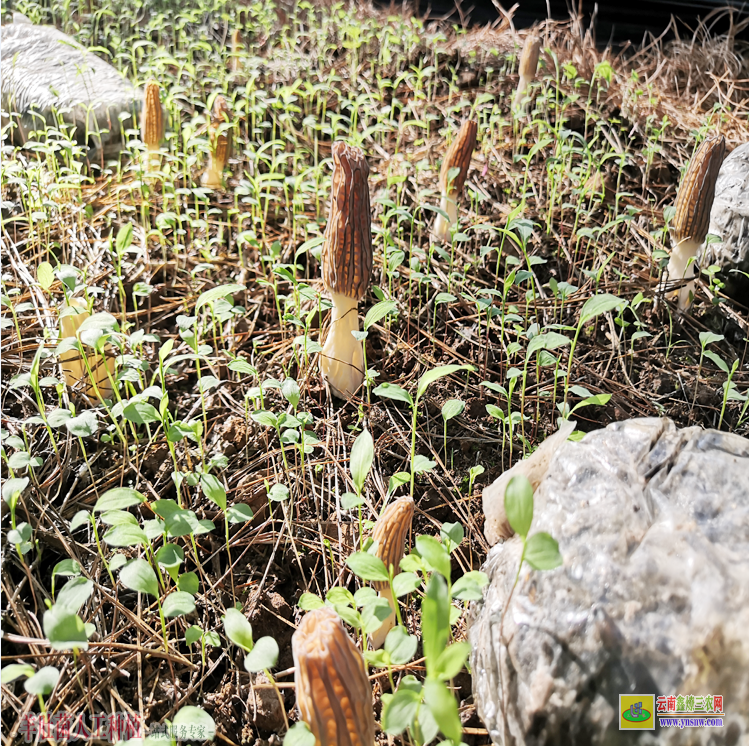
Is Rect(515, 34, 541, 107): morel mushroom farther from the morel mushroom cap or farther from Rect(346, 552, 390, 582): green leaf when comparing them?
Rect(346, 552, 390, 582): green leaf

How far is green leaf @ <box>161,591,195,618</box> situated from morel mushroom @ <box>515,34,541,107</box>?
318cm

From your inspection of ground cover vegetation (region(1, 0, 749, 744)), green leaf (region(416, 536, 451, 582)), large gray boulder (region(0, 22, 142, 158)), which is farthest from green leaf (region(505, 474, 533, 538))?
large gray boulder (region(0, 22, 142, 158))

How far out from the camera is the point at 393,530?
5.13 feet

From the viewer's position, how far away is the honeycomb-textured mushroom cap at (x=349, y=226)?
2.06 metres

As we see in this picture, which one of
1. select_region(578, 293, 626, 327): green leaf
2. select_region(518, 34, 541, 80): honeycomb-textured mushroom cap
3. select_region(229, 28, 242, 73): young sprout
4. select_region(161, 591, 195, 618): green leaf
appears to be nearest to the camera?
select_region(161, 591, 195, 618): green leaf

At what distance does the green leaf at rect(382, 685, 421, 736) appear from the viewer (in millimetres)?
1075

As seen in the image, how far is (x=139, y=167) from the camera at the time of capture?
2824mm

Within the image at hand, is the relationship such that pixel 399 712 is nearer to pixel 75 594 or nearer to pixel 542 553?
pixel 542 553

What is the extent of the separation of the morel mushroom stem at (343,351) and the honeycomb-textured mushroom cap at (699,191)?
4.08 ft

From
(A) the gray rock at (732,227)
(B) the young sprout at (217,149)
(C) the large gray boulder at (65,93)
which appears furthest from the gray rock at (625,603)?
(C) the large gray boulder at (65,93)

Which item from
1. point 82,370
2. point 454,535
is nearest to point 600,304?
point 454,535

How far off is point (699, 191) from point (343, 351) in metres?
1.39

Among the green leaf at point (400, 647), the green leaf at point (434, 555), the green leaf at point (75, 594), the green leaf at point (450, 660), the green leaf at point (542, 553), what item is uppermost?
the green leaf at point (542, 553)

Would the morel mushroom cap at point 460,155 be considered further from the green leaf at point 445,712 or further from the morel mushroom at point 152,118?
the green leaf at point 445,712
